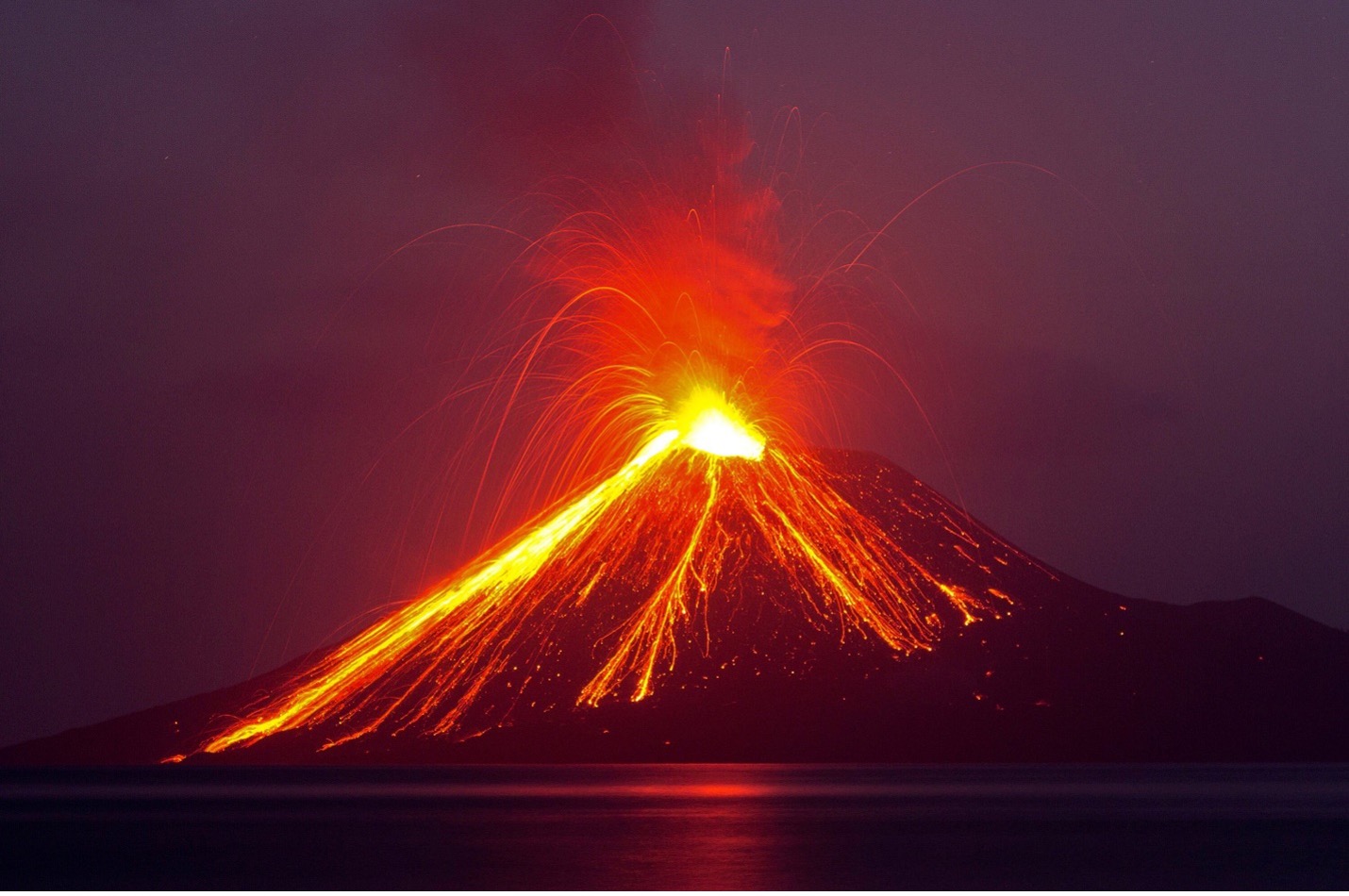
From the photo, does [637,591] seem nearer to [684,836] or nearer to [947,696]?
[947,696]

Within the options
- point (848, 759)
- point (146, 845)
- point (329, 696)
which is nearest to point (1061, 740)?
point (848, 759)

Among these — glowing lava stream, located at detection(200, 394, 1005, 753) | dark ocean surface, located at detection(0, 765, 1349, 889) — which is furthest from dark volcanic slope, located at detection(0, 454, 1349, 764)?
dark ocean surface, located at detection(0, 765, 1349, 889)

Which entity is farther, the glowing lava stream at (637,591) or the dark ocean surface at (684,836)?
the glowing lava stream at (637,591)

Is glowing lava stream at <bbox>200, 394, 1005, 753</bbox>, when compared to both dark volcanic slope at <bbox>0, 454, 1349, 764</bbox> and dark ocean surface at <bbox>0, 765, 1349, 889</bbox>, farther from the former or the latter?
dark ocean surface at <bbox>0, 765, 1349, 889</bbox>

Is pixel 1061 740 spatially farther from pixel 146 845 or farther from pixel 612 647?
pixel 146 845

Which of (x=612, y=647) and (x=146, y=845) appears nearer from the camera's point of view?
(x=146, y=845)

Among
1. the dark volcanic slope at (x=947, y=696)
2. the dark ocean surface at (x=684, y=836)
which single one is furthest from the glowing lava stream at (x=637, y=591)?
the dark ocean surface at (x=684, y=836)

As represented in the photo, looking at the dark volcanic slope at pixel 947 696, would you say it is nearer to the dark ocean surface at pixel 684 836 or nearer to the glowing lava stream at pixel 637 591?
the glowing lava stream at pixel 637 591
